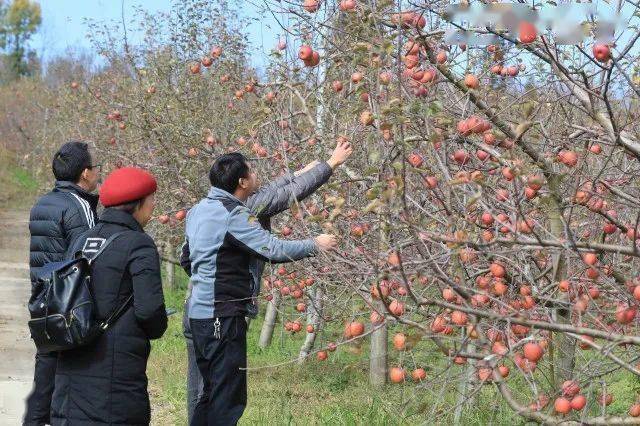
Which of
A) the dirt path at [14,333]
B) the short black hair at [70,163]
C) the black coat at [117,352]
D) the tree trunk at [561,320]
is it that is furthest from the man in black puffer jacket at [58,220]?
the tree trunk at [561,320]

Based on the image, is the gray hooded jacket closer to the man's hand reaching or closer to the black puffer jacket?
the man's hand reaching

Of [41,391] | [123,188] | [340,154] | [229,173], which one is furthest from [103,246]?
[41,391]

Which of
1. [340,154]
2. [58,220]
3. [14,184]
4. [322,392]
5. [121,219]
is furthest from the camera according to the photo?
[14,184]

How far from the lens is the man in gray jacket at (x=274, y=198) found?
14.8 feet

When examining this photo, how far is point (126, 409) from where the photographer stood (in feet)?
11.8

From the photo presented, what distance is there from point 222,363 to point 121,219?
1.13 metres

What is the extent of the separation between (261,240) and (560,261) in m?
1.35

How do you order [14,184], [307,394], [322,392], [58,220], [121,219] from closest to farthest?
[121,219]
[58,220]
[307,394]
[322,392]
[14,184]

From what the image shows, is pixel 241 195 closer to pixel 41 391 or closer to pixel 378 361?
pixel 41 391

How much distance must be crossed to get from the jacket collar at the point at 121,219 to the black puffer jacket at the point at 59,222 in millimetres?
1148

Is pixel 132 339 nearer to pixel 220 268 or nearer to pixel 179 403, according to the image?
pixel 220 268

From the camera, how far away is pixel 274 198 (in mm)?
4598

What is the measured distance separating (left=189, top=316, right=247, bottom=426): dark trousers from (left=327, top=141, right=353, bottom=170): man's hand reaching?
861mm

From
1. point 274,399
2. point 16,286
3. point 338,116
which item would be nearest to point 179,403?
point 274,399
